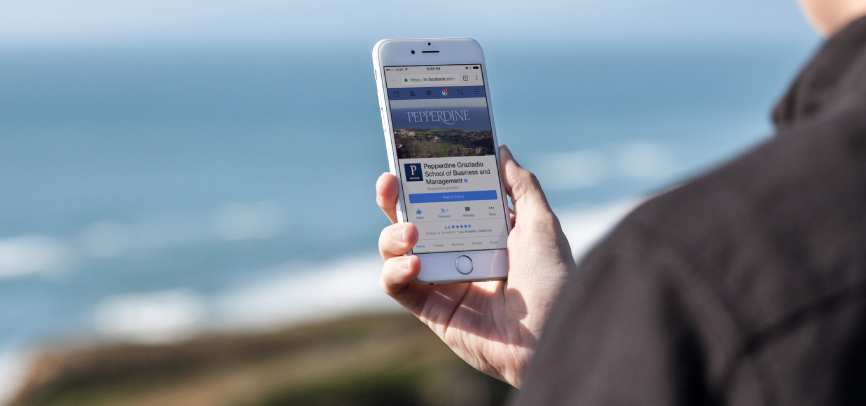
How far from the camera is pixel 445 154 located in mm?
2736

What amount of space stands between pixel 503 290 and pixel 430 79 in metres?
0.90

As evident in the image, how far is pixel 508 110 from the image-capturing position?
48188mm

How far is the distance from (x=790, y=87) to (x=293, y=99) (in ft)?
162

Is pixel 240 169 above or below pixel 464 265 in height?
above

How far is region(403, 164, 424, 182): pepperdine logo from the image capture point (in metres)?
2.70

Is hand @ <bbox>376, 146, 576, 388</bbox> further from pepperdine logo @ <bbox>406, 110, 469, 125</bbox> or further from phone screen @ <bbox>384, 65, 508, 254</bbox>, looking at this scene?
pepperdine logo @ <bbox>406, 110, 469, 125</bbox>

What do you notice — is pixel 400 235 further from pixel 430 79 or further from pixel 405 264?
pixel 430 79

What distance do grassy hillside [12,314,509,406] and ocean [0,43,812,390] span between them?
93cm

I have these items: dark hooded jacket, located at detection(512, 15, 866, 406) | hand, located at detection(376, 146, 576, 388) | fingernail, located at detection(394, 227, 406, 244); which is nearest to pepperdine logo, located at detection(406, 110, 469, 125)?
hand, located at detection(376, 146, 576, 388)

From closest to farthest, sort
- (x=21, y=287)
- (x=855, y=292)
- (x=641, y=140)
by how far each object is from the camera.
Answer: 1. (x=855, y=292)
2. (x=21, y=287)
3. (x=641, y=140)

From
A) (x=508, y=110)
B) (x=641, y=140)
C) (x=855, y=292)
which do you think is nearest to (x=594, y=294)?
(x=855, y=292)

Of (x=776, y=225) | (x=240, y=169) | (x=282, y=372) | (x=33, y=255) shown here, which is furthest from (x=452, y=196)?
(x=240, y=169)

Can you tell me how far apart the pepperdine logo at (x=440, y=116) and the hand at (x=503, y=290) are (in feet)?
0.92

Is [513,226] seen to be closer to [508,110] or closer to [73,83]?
[508,110]
